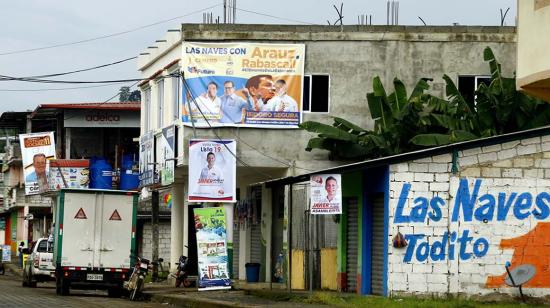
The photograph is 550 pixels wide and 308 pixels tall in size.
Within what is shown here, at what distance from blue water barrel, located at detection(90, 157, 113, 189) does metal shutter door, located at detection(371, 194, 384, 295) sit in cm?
2900

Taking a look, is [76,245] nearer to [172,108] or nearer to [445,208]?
[172,108]

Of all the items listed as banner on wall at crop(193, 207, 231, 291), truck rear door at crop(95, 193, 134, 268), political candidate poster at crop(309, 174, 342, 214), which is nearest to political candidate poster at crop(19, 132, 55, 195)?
truck rear door at crop(95, 193, 134, 268)

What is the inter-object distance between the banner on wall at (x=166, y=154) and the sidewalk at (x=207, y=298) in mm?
3705

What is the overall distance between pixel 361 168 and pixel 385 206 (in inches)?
38.5

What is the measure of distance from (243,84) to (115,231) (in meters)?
6.52

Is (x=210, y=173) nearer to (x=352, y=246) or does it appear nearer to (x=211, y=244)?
(x=211, y=244)

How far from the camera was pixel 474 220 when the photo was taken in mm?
23109

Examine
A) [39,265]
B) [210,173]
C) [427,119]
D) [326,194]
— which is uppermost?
[427,119]

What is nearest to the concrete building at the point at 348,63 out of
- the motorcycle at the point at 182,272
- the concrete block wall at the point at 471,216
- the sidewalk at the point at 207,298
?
the motorcycle at the point at 182,272

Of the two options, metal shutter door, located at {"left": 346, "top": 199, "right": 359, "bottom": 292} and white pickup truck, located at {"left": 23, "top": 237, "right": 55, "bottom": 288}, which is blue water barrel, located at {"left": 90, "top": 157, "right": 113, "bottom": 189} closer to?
white pickup truck, located at {"left": 23, "top": 237, "right": 55, "bottom": 288}

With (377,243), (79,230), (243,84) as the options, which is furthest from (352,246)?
(243,84)

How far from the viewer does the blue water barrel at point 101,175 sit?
174ft

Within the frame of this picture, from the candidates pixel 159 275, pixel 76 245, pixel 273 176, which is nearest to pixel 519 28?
pixel 76 245

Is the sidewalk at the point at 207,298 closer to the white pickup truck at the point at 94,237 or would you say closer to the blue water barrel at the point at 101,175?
the white pickup truck at the point at 94,237
